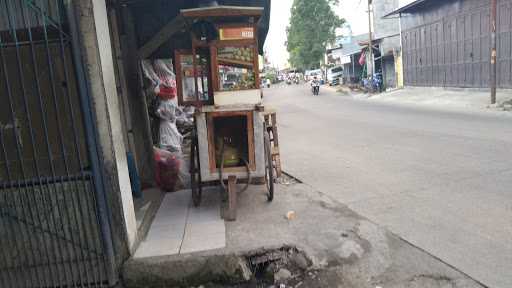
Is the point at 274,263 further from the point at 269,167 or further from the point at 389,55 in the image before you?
the point at 389,55

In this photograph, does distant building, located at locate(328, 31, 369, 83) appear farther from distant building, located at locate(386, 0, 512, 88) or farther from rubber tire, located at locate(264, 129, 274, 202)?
rubber tire, located at locate(264, 129, 274, 202)

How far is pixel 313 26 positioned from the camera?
5078cm

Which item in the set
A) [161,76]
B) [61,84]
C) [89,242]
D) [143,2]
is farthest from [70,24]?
[161,76]

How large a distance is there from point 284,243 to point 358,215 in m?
1.35

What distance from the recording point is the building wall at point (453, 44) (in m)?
16.9

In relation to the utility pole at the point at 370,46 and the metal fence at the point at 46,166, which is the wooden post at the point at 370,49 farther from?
the metal fence at the point at 46,166

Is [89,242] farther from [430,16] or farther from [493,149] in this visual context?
[430,16]

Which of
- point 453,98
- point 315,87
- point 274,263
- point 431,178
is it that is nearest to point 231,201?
point 274,263

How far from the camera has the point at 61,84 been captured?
3469mm

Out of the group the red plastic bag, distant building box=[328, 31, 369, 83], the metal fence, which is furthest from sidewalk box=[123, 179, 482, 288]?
distant building box=[328, 31, 369, 83]

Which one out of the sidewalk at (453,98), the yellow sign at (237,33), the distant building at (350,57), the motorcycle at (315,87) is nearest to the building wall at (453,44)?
the sidewalk at (453,98)

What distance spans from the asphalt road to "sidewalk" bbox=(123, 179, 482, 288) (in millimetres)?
270

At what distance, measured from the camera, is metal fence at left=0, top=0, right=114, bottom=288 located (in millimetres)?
3406

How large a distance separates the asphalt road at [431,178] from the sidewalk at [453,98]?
91.6 inches
